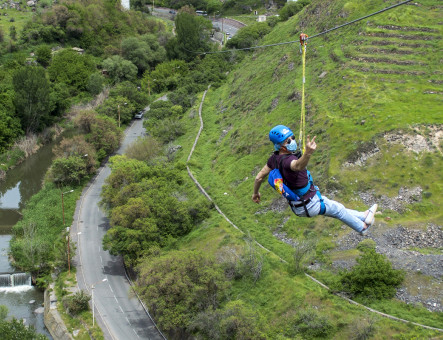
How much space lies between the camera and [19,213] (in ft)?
169

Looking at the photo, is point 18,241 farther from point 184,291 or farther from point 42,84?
point 42,84

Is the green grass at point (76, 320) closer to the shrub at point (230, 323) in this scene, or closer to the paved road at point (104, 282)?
the paved road at point (104, 282)

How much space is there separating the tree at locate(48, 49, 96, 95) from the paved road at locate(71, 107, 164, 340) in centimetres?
3146

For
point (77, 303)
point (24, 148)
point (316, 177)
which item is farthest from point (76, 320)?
point (24, 148)

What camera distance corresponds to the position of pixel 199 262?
32125 mm

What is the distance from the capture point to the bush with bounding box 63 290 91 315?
34.8m

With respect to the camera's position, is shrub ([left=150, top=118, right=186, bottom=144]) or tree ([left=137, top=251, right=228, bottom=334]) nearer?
tree ([left=137, top=251, right=228, bottom=334])

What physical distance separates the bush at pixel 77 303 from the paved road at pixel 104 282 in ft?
3.11

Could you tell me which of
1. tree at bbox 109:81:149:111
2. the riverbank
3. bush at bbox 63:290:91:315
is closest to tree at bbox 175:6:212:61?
tree at bbox 109:81:149:111

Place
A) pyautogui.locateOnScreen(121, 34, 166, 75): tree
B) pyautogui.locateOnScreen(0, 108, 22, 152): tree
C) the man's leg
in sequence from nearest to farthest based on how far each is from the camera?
the man's leg → pyautogui.locateOnScreen(0, 108, 22, 152): tree → pyautogui.locateOnScreen(121, 34, 166, 75): tree

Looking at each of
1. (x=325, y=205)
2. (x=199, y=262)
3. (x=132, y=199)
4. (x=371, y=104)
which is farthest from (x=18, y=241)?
(x=325, y=205)

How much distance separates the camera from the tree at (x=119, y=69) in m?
84.2

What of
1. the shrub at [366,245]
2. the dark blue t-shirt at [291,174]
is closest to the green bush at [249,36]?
the shrub at [366,245]

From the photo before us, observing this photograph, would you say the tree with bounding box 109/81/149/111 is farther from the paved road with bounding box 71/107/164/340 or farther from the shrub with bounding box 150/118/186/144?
the paved road with bounding box 71/107/164/340
